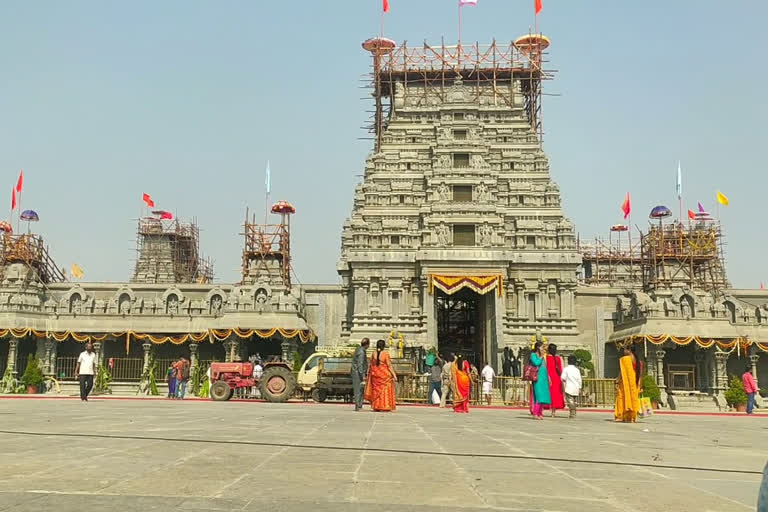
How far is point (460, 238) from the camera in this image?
46688 millimetres

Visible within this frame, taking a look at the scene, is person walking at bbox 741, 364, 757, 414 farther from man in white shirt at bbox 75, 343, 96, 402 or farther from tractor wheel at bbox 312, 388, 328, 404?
man in white shirt at bbox 75, 343, 96, 402

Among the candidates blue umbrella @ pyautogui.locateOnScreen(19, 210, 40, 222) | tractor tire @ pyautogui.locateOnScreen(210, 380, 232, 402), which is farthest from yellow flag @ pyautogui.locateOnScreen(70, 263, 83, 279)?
tractor tire @ pyautogui.locateOnScreen(210, 380, 232, 402)

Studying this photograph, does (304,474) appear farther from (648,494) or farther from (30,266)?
(30,266)

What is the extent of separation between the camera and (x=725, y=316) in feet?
138

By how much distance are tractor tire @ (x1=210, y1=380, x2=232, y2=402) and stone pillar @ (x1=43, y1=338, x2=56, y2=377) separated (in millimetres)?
17329

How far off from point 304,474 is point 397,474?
1.04 metres

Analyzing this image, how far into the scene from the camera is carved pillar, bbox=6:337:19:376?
4253 centimetres

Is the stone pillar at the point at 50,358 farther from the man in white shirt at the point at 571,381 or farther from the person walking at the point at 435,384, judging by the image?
the man in white shirt at the point at 571,381

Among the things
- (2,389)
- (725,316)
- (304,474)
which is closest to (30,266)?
(2,389)

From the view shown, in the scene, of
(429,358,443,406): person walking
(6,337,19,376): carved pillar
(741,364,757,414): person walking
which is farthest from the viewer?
(6,337,19,376): carved pillar

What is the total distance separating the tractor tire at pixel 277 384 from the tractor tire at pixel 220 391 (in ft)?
9.33

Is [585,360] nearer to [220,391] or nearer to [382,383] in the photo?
[220,391]

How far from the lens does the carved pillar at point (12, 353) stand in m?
42.5

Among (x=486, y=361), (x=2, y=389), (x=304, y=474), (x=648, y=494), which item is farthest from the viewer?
(x=486, y=361)
